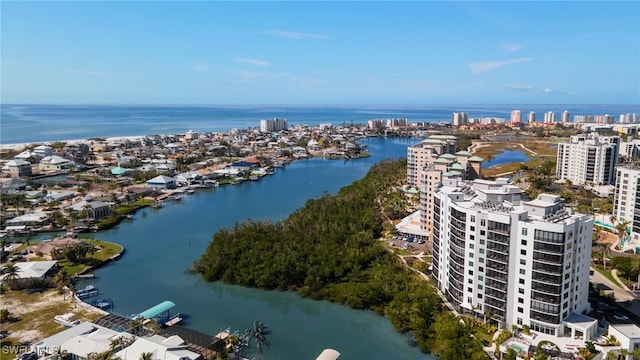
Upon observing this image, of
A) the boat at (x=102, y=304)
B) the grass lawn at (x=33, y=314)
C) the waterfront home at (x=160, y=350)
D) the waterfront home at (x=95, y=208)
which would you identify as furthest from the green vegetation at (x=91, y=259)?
the waterfront home at (x=160, y=350)

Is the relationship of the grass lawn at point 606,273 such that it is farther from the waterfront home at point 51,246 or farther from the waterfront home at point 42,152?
the waterfront home at point 42,152

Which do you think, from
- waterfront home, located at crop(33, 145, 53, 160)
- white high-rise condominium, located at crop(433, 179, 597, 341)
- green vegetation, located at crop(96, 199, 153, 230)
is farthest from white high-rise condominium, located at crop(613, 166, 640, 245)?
waterfront home, located at crop(33, 145, 53, 160)

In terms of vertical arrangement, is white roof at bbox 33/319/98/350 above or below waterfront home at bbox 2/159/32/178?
below

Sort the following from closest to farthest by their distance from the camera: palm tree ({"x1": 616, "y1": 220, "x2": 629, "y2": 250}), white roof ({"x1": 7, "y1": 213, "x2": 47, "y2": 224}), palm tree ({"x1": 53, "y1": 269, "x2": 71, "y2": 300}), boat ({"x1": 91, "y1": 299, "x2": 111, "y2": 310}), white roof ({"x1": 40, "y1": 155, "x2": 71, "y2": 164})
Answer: boat ({"x1": 91, "y1": 299, "x2": 111, "y2": 310}), palm tree ({"x1": 53, "y1": 269, "x2": 71, "y2": 300}), palm tree ({"x1": 616, "y1": 220, "x2": 629, "y2": 250}), white roof ({"x1": 7, "y1": 213, "x2": 47, "y2": 224}), white roof ({"x1": 40, "y1": 155, "x2": 71, "y2": 164})

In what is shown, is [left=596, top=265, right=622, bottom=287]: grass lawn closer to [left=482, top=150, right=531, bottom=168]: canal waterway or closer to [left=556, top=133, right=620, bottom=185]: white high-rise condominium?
[left=556, top=133, right=620, bottom=185]: white high-rise condominium

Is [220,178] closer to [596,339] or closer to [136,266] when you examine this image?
[136,266]

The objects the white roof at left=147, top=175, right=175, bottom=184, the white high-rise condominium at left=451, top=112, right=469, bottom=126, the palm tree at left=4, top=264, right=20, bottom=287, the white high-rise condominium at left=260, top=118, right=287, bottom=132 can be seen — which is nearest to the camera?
the palm tree at left=4, top=264, right=20, bottom=287

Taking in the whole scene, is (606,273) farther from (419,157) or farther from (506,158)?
(506,158)

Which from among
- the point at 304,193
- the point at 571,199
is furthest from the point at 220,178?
the point at 571,199
